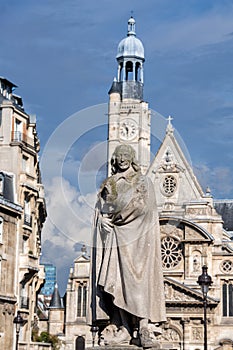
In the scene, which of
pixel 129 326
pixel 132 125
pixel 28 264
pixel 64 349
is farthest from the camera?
pixel 132 125

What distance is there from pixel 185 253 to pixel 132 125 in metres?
27.5

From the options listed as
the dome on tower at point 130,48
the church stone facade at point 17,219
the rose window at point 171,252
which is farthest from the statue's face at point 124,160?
the dome on tower at point 130,48

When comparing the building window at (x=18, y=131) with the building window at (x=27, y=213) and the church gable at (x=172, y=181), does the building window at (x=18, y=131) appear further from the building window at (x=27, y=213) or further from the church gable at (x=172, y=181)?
the church gable at (x=172, y=181)

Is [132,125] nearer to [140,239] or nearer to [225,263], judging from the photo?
[225,263]

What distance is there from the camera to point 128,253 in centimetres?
934

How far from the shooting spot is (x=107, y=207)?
31.2 ft

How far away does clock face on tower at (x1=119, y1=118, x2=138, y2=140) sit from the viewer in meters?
89.3

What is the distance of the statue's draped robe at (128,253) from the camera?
9.23m

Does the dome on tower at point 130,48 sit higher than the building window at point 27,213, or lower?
higher

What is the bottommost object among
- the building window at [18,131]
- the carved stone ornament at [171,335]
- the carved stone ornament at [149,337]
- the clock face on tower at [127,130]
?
the carved stone ornament at [171,335]

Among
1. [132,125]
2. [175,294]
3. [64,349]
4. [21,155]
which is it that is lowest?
[64,349]

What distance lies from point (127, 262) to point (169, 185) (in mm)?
63129

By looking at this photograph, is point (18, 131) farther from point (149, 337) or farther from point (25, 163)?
point (149, 337)

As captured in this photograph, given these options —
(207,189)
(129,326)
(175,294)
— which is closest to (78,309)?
(175,294)
